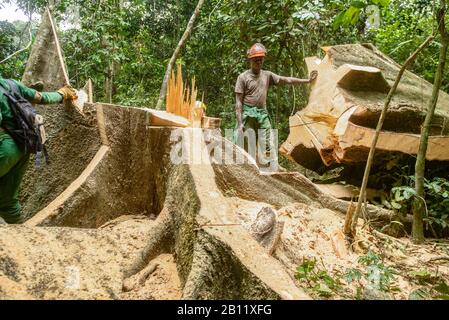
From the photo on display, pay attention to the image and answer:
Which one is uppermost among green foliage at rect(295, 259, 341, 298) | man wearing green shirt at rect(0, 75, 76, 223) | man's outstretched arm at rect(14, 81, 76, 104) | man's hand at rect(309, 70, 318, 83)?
man's hand at rect(309, 70, 318, 83)

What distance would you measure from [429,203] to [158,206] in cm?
344

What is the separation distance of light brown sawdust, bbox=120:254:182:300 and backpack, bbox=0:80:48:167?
162 centimetres

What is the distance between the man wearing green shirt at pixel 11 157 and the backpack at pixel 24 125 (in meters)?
0.03

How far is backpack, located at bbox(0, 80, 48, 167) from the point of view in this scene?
3.36m

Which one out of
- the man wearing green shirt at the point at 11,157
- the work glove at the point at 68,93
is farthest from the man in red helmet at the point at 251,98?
the man wearing green shirt at the point at 11,157

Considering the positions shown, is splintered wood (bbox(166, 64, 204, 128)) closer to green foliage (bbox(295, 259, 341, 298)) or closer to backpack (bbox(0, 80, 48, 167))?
backpack (bbox(0, 80, 48, 167))

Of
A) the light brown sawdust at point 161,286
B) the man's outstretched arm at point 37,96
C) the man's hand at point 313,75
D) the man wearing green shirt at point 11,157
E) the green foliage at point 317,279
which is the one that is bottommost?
the green foliage at point 317,279

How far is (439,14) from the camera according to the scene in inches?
149

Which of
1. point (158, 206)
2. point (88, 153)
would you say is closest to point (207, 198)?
point (158, 206)

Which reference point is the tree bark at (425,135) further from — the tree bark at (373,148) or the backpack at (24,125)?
the backpack at (24,125)

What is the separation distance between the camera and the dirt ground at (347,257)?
117 inches

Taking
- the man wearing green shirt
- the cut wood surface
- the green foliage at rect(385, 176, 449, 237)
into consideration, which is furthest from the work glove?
the green foliage at rect(385, 176, 449, 237)
